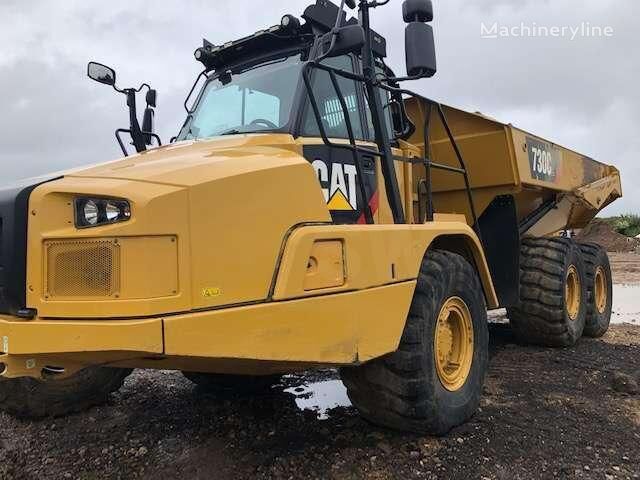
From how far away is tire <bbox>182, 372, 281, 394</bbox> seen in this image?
470 cm

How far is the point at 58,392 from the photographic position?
4.21 metres

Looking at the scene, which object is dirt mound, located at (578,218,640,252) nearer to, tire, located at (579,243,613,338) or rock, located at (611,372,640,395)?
tire, located at (579,243,613,338)

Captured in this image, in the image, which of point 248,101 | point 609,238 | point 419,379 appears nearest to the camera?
point 419,379

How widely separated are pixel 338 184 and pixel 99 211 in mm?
1373

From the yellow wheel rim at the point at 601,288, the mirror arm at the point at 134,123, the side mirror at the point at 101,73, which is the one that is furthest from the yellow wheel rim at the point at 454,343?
the yellow wheel rim at the point at 601,288

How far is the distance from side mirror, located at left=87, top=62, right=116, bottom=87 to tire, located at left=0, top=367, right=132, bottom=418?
6.42 ft

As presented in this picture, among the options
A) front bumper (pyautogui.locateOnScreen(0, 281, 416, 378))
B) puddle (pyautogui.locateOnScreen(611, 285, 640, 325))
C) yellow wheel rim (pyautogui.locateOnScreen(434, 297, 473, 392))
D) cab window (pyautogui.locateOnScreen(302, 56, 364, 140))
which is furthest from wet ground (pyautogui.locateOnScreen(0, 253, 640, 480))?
puddle (pyautogui.locateOnScreen(611, 285, 640, 325))

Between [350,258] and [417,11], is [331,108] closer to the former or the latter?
[417,11]

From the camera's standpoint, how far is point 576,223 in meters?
8.14

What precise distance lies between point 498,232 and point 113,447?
12.4ft

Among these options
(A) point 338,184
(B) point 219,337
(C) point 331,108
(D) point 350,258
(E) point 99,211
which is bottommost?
(B) point 219,337

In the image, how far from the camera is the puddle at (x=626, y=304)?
8977 millimetres

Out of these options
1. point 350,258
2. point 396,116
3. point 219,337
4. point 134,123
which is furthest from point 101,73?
point 219,337

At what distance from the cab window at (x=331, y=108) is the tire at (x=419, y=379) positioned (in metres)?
0.95
